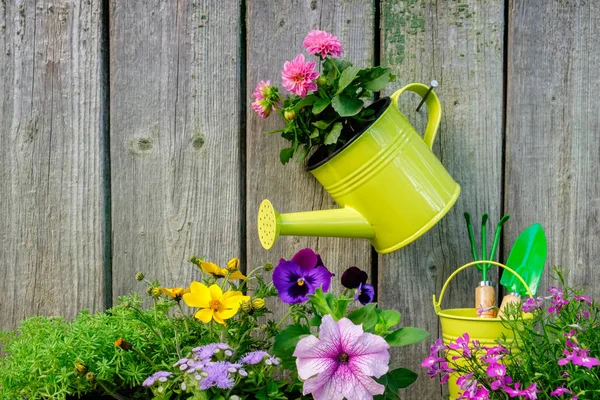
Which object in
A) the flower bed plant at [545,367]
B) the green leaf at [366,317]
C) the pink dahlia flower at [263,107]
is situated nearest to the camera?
the flower bed plant at [545,367]

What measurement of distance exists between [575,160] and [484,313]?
0.40 meters

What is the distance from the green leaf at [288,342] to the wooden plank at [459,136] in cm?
33

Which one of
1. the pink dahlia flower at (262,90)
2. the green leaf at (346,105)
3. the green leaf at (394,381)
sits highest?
the pink dahlia flower at (262,90)

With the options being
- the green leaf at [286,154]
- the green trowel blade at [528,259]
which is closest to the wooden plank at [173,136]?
the green leaf at [286,154]

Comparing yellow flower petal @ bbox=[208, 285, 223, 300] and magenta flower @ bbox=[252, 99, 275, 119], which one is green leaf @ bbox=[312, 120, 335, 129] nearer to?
magenta flower @ bbox=[252, 99, 275, 119]

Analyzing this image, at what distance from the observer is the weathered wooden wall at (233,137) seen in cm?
125

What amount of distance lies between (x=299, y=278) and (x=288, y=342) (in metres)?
0.14

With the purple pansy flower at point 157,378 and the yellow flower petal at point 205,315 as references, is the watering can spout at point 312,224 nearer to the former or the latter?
the yellow flower petal at point 205,315

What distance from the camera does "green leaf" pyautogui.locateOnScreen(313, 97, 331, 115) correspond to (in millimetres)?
1091

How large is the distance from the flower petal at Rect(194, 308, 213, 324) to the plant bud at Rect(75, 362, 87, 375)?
0.58ft

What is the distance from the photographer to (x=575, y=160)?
125cm

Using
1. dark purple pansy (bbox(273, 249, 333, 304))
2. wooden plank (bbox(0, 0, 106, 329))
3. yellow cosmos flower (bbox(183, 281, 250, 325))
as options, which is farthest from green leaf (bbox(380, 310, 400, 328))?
wooden plank (bbox(0, 0, 106, 329))

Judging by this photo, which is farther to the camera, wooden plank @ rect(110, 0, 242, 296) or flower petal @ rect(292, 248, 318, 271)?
wooden plank @ rect(110, 0, 242, 296)

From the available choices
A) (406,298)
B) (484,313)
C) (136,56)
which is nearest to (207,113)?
(136,56)
